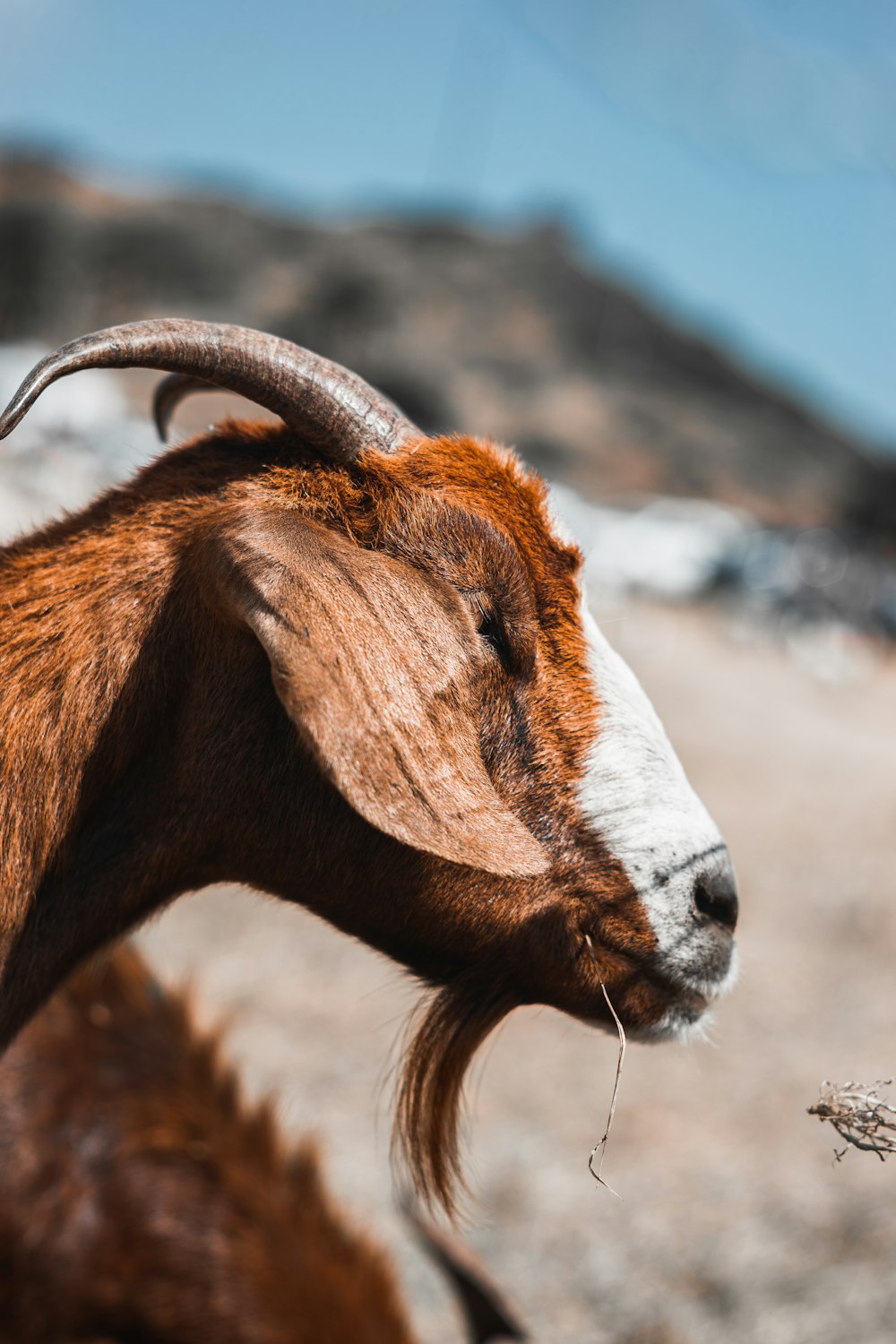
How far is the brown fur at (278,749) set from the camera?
1.95 meters

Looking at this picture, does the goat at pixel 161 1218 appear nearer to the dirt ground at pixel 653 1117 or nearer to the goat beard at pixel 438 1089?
the dirt ground at pixel 653 1117

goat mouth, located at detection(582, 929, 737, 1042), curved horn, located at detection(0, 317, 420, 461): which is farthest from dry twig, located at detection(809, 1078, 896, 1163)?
curved horn, located at detection(0, 317, 420, 461)

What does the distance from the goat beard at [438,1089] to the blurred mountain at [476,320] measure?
40.0 m

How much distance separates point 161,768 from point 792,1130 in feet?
14.6

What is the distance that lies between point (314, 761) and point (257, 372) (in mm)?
678

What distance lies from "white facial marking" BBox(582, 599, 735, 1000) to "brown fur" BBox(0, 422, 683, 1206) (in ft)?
0.10

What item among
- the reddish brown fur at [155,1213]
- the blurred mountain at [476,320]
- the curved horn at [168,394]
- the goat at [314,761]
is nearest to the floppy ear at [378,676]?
the goat at [314,761]

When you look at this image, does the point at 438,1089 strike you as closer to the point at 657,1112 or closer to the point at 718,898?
the point at 718,898

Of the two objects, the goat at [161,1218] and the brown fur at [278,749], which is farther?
the goat at [161,1218]

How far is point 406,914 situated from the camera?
2000 mm

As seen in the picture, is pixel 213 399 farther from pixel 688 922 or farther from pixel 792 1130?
pixel 792 1130

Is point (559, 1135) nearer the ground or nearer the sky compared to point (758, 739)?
nearer the ground

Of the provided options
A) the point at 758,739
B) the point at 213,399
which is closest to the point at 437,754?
the point at 213,399

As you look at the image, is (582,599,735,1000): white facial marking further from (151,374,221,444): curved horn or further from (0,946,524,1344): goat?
(0,946,524,1344): goat
